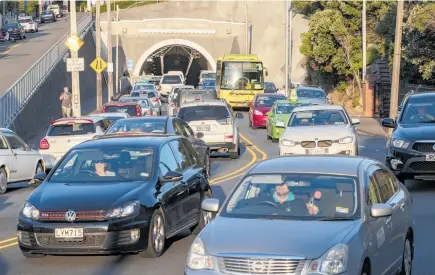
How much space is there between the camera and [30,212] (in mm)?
11172

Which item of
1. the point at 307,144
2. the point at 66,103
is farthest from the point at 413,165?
the point at 66,103

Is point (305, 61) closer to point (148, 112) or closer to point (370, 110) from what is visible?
point (370, 110)

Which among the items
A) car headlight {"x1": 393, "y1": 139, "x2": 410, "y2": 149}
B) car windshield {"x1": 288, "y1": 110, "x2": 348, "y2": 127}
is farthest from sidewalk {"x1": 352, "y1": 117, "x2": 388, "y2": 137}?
car headlight {"x1": 393, "y1": 139, "x2": 410, "y2": 149}

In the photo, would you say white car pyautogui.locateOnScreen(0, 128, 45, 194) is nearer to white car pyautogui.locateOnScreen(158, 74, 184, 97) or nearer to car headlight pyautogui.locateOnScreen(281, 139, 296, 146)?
car headlight pyautogui.locateOnScreen(281, 139, 296, 146)

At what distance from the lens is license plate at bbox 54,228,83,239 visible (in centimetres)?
1082

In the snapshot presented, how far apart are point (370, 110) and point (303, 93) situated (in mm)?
11520

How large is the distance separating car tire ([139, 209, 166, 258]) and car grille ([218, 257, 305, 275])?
3.67m

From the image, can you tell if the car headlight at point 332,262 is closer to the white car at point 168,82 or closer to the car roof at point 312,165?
the car roof at point 312,165

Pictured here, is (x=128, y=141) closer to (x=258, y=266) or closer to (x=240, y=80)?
(x=258, y=266)

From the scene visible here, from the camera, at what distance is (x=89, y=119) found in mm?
24141

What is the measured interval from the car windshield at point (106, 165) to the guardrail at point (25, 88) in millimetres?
20163

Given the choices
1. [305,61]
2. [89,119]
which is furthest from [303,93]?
[305,61]

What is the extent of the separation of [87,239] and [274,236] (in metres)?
3.49


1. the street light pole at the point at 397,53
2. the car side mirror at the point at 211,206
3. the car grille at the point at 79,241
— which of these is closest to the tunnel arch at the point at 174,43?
the street light pole at the point at 397,53
